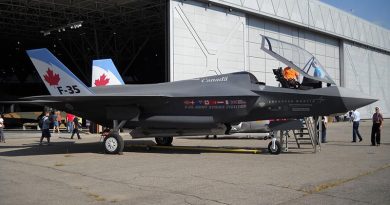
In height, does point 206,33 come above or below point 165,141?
above

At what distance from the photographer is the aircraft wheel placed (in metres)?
12.5

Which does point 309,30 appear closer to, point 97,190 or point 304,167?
point 304,167

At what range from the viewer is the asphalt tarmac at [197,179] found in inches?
240

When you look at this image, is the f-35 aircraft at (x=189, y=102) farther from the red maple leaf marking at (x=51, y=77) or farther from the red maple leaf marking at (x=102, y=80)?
the red maple leaf marking at (x=102, y=80)

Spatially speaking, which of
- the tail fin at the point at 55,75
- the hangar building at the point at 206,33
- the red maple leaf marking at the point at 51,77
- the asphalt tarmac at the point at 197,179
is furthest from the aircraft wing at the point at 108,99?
the hangar building at the point at 206,33

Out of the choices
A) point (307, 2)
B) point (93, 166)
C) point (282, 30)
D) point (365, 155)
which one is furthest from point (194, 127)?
point (307, 2)

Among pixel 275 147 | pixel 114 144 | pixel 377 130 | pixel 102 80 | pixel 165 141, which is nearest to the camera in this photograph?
pixel 275 147

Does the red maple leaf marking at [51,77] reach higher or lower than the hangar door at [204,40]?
lower

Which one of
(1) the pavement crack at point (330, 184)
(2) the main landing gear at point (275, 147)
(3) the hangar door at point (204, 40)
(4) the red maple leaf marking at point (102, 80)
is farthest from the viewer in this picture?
Result: (3) the hangar door at point (204, 40)

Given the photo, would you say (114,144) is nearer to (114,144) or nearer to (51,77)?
(114,144)

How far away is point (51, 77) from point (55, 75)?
21 centimetres

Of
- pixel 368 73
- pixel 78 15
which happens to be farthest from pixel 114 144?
pixel 368 73

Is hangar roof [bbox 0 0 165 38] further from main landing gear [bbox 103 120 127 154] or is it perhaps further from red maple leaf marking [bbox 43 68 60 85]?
main landing gear [bbox 103 120 127 154]

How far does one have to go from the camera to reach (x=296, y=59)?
1157 centimetres
